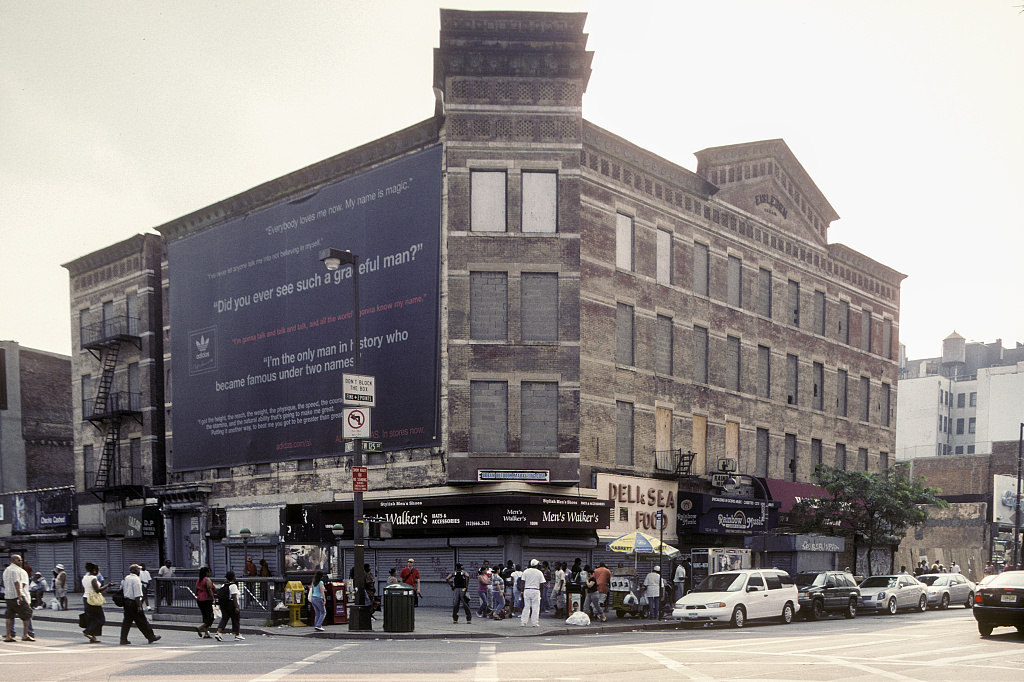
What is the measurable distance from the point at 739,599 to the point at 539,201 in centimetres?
1383

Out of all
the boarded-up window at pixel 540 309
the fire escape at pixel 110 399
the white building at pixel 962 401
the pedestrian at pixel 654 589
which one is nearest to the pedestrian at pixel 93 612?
the pedestrian at pixel 654 589

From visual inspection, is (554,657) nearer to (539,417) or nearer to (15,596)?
(15,596)

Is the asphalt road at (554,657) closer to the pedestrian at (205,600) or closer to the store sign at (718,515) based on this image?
the pedestrian at (205,600)

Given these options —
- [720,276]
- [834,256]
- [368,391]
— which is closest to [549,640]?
[368,391]

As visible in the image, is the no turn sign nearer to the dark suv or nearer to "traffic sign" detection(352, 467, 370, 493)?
"traffic sign" detection(352, 467, 370, 493)

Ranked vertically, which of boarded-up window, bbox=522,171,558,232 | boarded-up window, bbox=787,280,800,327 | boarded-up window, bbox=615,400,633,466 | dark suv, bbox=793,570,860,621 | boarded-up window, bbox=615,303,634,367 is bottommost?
dark suv, bbox=793,570,860,621

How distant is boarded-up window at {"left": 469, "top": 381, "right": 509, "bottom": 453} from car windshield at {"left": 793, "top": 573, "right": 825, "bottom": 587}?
9.75 meters

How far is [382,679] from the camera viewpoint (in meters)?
13.4

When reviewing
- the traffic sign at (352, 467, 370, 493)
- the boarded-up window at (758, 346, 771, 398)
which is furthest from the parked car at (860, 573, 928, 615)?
the traffic sign at (352, 467, 370, 493)

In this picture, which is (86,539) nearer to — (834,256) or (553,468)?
(553,468)

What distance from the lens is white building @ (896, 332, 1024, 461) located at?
92.9 meters

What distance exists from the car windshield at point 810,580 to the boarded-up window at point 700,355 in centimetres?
931

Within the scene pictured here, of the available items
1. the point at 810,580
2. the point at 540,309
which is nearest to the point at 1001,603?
the point at 810,580

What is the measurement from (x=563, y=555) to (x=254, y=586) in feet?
34.3
